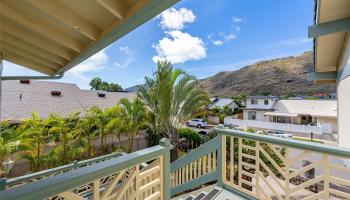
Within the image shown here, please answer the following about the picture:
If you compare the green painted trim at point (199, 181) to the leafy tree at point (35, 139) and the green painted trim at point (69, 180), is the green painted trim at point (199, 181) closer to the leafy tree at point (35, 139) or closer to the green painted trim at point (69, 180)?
the green painted trim at point (69, 180)

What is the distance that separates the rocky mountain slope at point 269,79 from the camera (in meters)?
49.2

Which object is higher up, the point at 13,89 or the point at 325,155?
the point at 13,89

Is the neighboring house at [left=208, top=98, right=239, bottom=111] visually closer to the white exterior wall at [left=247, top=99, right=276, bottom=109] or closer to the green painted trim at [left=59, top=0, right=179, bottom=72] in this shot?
the white exterior wall at [left=247, top=99, right=276, bottom=109]

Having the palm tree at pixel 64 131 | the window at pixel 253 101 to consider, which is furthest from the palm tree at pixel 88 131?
the window at pixel 253 101

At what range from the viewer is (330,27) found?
264cm

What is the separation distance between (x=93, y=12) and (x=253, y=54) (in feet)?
233

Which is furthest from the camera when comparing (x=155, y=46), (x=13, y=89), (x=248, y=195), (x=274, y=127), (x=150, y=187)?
(x=155, y=46)

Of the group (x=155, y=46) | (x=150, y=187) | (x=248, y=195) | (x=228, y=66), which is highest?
(x=228, y=66)

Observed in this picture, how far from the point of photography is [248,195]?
264cm

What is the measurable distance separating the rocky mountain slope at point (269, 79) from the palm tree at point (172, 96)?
4104cm

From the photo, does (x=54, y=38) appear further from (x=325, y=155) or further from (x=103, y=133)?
(x=103, y=133)

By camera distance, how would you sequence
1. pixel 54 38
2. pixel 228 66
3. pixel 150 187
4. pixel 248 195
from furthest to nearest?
pixel 228 66 < pixel 248 195 < pixel 54 38 < pixel 150 187

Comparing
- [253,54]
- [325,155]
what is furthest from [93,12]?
[253,54]

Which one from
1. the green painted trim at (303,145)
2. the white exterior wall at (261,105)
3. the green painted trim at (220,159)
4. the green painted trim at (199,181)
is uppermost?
the white exterior wall at (261,105)
